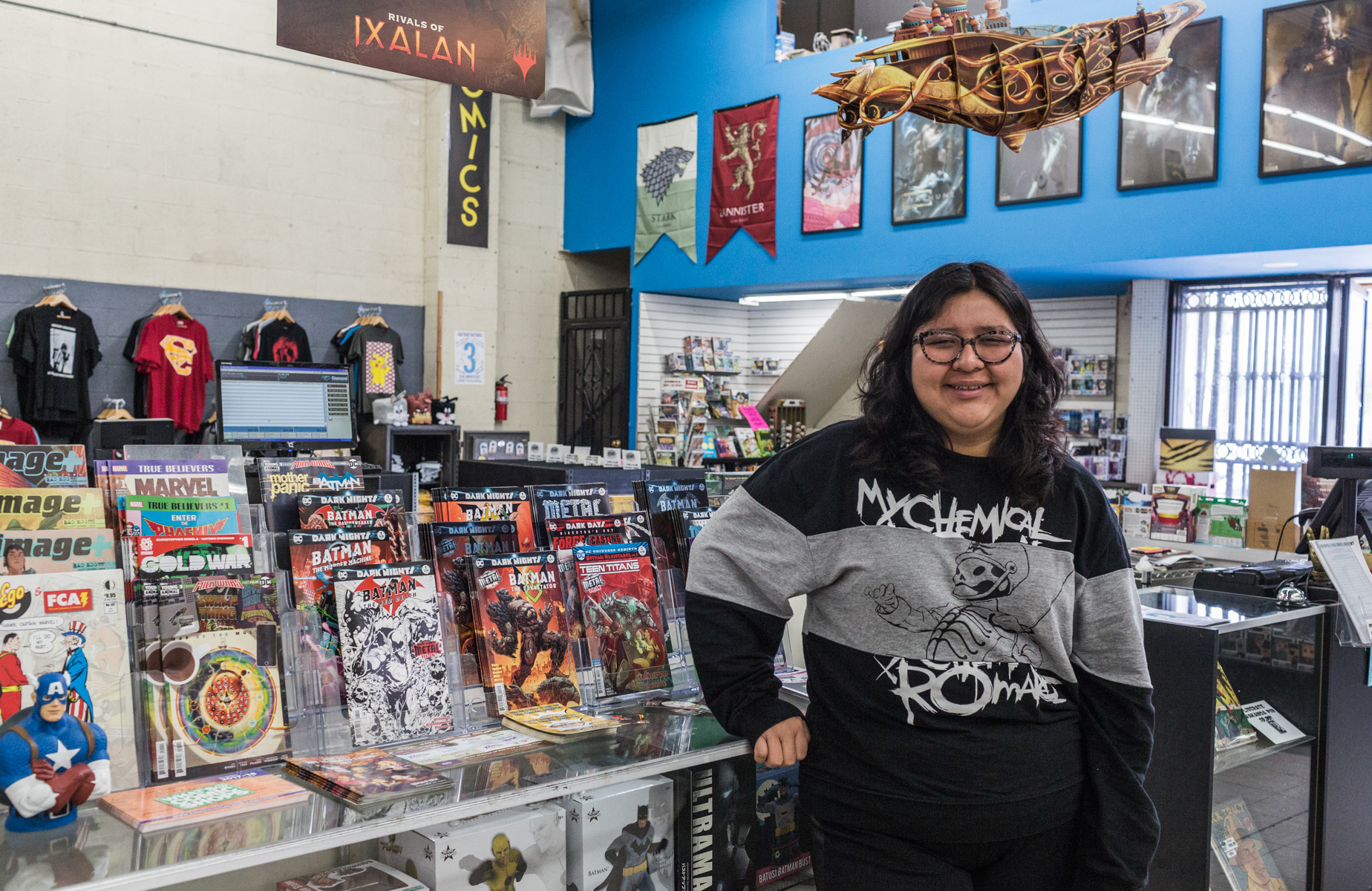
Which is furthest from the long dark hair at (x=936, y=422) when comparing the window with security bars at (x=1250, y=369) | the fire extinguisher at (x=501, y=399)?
the fire extinguisher at (x=501, y=399)

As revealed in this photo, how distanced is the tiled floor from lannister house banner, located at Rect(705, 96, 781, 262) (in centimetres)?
643

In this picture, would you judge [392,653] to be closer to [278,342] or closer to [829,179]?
[829,179]

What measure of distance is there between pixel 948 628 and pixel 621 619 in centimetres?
85

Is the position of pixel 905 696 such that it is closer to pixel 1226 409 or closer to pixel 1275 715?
pixel 1275 715

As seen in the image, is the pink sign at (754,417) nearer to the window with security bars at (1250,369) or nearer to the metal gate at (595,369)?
the metal gate at (595,369)

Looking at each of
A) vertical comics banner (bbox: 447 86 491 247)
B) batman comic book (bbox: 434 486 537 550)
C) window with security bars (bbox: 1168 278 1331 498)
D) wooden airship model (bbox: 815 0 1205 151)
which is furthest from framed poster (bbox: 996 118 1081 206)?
batman comic book (bbox: 434 486 537 550)

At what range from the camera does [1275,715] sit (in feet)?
10.0

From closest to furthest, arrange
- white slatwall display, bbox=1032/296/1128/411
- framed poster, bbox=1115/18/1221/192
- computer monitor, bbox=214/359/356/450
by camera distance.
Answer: computer monitor, bbox=214/359/356/450 < framed poster, bbox=1115/18/1221/192 < white slatwall display, bbox=1032/296/1128/411

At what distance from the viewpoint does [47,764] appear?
148 cm

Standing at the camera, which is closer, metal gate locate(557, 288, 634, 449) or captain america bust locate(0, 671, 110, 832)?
captain america bust locate(0, 671, 110, 832)

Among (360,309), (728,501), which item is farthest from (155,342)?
(728,501)

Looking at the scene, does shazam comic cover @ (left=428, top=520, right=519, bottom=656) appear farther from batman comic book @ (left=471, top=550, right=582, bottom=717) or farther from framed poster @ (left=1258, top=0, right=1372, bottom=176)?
framed poster @ (left=1258, top=0, right=1372, bottom=176)

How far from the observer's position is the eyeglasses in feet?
5.63

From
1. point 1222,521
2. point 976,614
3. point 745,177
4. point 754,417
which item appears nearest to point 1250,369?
point 1222,521
